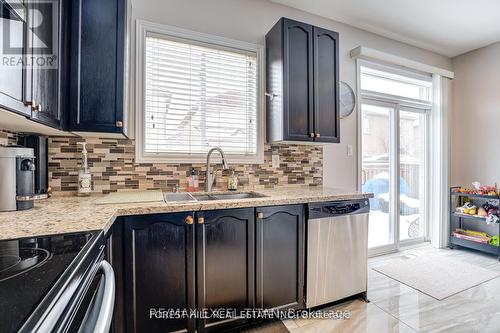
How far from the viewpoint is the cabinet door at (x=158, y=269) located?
131 cm

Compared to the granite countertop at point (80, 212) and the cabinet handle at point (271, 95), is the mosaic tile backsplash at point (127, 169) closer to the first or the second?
the granite countertop at point (80, 212)

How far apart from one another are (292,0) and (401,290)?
287 centimetres

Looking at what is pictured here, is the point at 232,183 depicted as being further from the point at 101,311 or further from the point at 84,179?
the point at 101,311

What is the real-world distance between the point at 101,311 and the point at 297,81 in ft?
6.59

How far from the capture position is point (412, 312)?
186 centimetres

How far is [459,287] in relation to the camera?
87.7 inches

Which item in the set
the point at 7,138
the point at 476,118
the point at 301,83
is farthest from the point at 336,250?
the point at 476,118

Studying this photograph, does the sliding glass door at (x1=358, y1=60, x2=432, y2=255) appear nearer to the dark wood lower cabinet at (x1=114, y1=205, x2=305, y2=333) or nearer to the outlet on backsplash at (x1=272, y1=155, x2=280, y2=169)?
the outlet on backsplash at (x1=272, y1=155, x2=280, y2=169)

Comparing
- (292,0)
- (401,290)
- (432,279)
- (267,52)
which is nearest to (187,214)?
(267,52)

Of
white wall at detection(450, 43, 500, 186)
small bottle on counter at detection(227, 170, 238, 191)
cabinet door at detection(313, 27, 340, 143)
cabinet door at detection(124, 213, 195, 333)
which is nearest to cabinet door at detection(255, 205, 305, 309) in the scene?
cabinet door at detection(124, 213, 195, 333)

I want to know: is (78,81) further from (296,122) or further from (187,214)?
A: (296,122)

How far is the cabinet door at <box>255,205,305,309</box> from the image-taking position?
1.61 metres

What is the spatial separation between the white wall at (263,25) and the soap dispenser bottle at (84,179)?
118 cm

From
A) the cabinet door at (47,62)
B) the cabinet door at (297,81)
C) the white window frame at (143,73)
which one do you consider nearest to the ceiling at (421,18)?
the cabinet door at (297,81)
